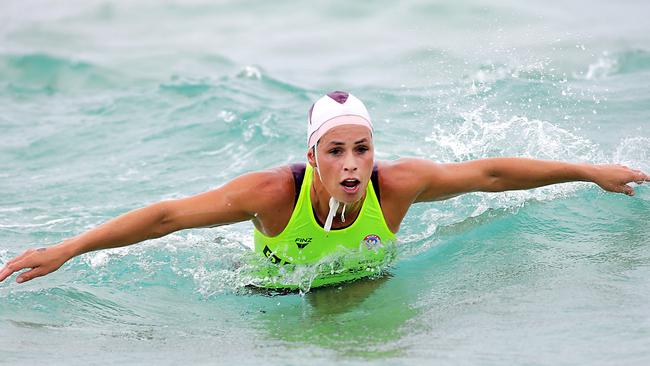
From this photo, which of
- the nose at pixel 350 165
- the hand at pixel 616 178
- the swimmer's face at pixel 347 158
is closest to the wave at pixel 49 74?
the swimmer's face at pixel 347 158

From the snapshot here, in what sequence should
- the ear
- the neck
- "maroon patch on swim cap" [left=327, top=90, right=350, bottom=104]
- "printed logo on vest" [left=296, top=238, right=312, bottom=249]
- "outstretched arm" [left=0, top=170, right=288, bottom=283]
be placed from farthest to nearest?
"printed logo on vest" [left=296, top=238, right=312, bottom=249] < the neck < the ear < "maroon patch on swim cap" [left=327, top=90, right=350, bottom=104] < "outstretched arm" [left=0, top=170, right=288, bottom=283]

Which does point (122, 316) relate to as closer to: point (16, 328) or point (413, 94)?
point (16, 328)

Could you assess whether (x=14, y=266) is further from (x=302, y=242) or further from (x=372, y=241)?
(x=372, y=241)

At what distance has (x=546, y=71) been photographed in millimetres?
14062

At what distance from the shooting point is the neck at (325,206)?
644cm

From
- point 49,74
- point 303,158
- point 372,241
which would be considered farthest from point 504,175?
point 49,74

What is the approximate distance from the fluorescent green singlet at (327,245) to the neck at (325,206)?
1.3 inches

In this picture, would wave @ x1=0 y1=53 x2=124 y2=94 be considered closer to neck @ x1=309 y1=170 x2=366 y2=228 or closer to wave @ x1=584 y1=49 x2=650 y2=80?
wave @ x1=584 y1=49 x2=650 y2=80

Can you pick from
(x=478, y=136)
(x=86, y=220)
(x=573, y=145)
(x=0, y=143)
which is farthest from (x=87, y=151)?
(x=573, y=145)

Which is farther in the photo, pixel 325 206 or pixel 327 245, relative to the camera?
pixel 327 245

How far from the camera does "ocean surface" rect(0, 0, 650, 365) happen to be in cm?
558

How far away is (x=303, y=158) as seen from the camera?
1146 centimetres

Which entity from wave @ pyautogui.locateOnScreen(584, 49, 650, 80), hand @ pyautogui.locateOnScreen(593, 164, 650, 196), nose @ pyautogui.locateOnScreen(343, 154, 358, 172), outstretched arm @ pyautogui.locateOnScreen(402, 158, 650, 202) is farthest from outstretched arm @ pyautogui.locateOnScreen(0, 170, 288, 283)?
wave @ pyautogui.locateOnScreen(584, 49, 650, 80)

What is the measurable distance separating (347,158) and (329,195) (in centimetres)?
52
